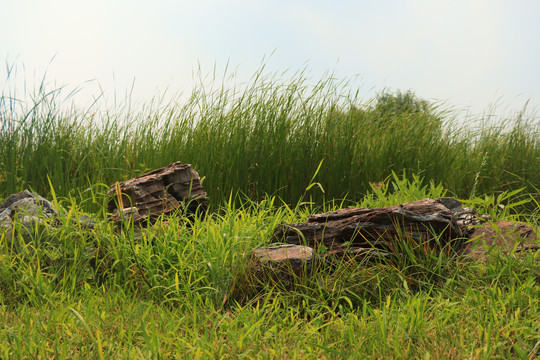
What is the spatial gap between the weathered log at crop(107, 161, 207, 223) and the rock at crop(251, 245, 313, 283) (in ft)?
3.11

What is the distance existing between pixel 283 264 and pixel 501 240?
147 centimetres

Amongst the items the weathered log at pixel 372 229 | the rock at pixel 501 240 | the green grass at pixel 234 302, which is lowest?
the green grass at pixel 234 302

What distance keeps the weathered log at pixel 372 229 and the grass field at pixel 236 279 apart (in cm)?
14

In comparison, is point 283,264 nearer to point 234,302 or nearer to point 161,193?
point 234,302

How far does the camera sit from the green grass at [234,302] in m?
2.02

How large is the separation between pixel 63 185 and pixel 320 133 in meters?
2.81

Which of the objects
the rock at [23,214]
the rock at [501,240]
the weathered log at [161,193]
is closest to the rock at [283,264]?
the weathered log at [161,193]

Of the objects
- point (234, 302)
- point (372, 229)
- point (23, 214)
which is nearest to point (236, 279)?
point (234, 302)

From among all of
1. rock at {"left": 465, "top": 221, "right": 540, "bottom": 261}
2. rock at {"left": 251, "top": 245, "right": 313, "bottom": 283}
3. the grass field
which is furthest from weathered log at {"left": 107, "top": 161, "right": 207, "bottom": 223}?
rock at {"left": 465, "top": 221, "right": 540, "bottom": 261}

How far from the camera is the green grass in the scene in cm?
202

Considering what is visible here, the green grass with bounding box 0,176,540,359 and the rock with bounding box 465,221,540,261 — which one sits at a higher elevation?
the rock with bounding box 465,221,540,261

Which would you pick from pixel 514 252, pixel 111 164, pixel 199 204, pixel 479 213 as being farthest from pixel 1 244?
pixel 479 213

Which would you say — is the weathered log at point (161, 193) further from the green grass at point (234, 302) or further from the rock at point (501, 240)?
the rock at point (501, 240)

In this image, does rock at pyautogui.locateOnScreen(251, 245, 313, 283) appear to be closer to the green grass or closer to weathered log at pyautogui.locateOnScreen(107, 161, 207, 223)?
the green grass
